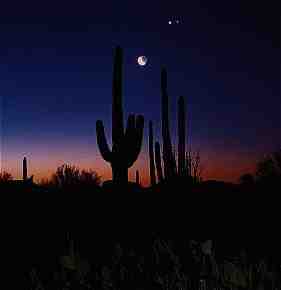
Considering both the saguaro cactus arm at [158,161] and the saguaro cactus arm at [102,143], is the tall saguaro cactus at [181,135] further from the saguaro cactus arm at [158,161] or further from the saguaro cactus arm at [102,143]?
the saguaro cactus arm at [102,143]

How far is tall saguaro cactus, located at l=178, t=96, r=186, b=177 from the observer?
640 inches

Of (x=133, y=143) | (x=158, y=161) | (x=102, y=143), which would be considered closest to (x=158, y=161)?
(x=158, y=161)

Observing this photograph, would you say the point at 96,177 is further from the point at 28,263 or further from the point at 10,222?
the point at 28,263

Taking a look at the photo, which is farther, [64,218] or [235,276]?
[64,218]

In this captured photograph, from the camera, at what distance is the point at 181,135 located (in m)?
16.6

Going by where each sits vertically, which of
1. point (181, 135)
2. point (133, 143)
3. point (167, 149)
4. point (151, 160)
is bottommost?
point (151, 160)

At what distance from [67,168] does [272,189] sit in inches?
898

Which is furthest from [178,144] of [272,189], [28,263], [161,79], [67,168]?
[67,168]

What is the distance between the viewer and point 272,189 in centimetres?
846

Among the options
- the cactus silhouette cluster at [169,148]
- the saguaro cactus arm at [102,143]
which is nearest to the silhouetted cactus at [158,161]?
the cactus silhouette cluster at [169,148]

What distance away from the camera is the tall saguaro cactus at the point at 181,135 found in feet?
53.4

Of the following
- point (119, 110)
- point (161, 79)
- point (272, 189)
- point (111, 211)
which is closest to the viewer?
point (111, 211)

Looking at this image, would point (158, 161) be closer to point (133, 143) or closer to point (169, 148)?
point (169, 148)

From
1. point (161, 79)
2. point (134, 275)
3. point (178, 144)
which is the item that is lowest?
point (134, 275)
